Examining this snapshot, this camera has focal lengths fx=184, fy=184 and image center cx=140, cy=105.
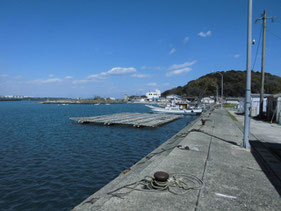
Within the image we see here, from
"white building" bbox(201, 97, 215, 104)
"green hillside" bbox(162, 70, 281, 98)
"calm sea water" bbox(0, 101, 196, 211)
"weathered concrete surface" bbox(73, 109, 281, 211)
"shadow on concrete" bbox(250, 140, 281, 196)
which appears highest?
"green hillside" bbox(162, 70, 281, 98)

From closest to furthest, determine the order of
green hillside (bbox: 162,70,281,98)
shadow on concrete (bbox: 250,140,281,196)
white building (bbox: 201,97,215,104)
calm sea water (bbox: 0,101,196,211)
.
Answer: shadow on concrete (bbox: 250,140,281,196), calm sea water (bbox: 0,101,196,211), green hillside (bbox: 162,70,281,98), white building (bbox: 201,97,215,104)

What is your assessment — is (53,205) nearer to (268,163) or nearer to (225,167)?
(225,167)

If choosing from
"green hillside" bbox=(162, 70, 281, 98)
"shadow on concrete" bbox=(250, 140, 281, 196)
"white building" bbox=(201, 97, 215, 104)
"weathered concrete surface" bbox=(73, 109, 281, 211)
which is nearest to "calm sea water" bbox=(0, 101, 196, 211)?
"weathered concrete surface" bbox=(73, 109, 281, 211)

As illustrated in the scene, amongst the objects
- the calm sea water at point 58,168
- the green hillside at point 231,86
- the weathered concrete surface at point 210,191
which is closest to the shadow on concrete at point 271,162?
the weathered concrete surface at point 210,191

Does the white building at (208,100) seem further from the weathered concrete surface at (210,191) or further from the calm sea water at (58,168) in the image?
the weathered concrete surface at (210,191)

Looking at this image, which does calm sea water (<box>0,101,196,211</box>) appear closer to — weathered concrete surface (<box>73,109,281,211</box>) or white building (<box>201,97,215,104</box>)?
weathered concrete surface (<box>73,109,281,211</box>)

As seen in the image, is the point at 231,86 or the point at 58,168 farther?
the point at 231,86

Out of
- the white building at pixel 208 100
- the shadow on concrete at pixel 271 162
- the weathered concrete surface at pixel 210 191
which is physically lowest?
the shadow on concrete at pixel 271 162

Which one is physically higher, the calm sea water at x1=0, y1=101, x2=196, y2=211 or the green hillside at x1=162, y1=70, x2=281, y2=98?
the green hillside at x1=162, y1=70, x2=281, y2=98

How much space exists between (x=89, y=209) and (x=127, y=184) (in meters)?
1.34

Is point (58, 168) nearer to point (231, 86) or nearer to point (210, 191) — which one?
point (210, 191)

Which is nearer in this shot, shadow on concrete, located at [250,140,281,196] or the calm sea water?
shadow on concrete, located at [250,140,281,196]

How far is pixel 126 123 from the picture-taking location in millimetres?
25656

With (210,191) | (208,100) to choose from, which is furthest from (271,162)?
(208,100)
